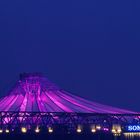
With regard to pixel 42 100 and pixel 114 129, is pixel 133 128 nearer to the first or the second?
pixel 114 129

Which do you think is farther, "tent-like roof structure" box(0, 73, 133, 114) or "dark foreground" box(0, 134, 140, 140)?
"tent-like roof structure" box(0, 73, 133, 114)

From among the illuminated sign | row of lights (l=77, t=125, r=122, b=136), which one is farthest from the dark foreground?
the illuminated sign

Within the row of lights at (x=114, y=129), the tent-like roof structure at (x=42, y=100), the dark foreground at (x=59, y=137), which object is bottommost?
the dark foreground at (x=59, y=137)

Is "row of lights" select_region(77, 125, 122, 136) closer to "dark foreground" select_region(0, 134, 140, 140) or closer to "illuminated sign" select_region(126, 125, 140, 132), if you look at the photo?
"dark foreground" select_region(0, 134, 140, 140)

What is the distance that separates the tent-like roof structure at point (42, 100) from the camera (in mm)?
62750

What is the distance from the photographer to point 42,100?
66.3 m

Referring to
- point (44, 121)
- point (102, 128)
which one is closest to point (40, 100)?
point (44, 121)

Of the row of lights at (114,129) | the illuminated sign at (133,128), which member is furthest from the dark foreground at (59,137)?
the illuminated sign at (133,128)

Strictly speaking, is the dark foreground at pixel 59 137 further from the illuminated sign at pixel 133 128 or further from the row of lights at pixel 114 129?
the illuminated sign at pixel 133 128

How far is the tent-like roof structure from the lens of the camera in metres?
62.8

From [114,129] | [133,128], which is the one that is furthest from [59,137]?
[133,128]

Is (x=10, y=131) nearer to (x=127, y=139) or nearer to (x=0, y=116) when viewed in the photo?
(x=0, y=116)

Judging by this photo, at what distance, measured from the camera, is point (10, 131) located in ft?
202

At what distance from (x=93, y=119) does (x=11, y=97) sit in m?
8.03
